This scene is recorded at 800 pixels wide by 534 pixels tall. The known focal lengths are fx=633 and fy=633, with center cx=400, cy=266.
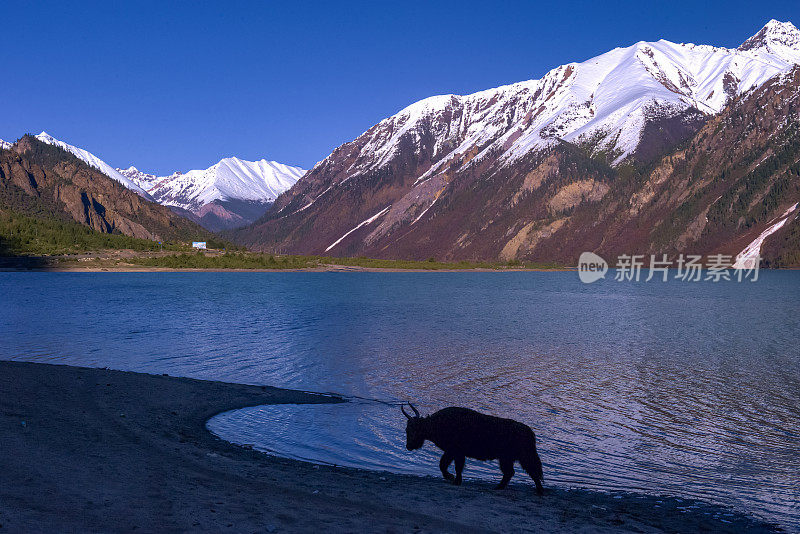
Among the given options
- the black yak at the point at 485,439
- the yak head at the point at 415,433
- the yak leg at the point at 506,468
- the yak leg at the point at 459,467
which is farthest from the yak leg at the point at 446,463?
the yak leg at the point at 506,468

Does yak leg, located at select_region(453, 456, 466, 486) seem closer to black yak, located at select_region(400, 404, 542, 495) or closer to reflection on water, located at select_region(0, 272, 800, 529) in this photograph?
black yak, located at select_region(400, 404, 542, 495)

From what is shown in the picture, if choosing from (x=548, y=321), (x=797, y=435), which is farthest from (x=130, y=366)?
(x=548, y=321)

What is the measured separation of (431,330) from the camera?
55000mm

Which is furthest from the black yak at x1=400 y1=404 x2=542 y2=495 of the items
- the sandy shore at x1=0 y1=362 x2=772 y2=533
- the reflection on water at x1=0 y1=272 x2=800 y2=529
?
the reflection on water at x1=0 y1=272 x2=800 y2=529

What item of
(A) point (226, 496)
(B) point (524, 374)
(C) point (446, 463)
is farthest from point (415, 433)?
(B) point (524, 374)

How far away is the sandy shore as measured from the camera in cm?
1077

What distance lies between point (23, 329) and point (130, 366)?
2322cm

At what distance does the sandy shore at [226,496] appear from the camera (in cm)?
1077

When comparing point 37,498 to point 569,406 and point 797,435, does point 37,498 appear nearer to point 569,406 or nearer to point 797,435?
point 569,406

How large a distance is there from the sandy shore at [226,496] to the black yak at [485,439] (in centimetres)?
63

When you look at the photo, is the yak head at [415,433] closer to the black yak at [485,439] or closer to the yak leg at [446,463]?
the black yak at [485,439]

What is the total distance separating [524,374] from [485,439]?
19.8 m

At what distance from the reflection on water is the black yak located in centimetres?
242

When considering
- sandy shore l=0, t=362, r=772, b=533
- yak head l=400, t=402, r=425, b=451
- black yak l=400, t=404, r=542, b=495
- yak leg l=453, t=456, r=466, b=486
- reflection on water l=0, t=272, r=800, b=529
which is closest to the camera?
sandy shore l=0, t=362, r=772, b=533
